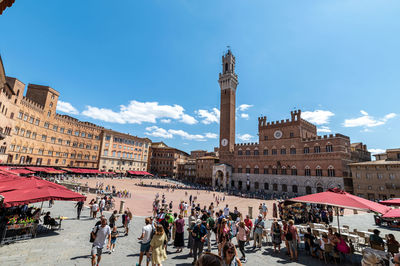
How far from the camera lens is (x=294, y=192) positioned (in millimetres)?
37906

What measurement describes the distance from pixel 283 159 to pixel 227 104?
22602 millimetres

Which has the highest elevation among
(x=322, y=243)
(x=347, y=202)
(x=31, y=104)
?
(x=31, y=104)

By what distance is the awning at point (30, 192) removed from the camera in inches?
304

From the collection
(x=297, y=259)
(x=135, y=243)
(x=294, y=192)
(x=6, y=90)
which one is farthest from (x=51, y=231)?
(x=294, y=192)

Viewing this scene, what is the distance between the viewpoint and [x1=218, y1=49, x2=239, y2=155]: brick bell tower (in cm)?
5297

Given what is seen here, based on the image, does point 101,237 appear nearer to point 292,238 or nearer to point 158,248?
point 158,248

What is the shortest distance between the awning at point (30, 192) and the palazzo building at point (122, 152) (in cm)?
4644

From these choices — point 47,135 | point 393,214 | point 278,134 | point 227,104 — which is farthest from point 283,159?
point 47,135

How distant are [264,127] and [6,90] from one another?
46.7 meters

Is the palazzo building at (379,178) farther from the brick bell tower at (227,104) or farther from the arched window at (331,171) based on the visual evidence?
the brick bell tower at (227,104)

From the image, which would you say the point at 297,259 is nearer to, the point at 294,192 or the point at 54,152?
the point at 294,192

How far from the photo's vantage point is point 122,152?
56938 mm

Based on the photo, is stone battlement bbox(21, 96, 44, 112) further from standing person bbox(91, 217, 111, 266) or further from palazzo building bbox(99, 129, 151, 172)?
standing person bbox(91, 217, 111, 266)

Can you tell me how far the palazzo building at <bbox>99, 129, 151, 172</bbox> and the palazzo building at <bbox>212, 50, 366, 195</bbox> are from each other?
26.3 m
